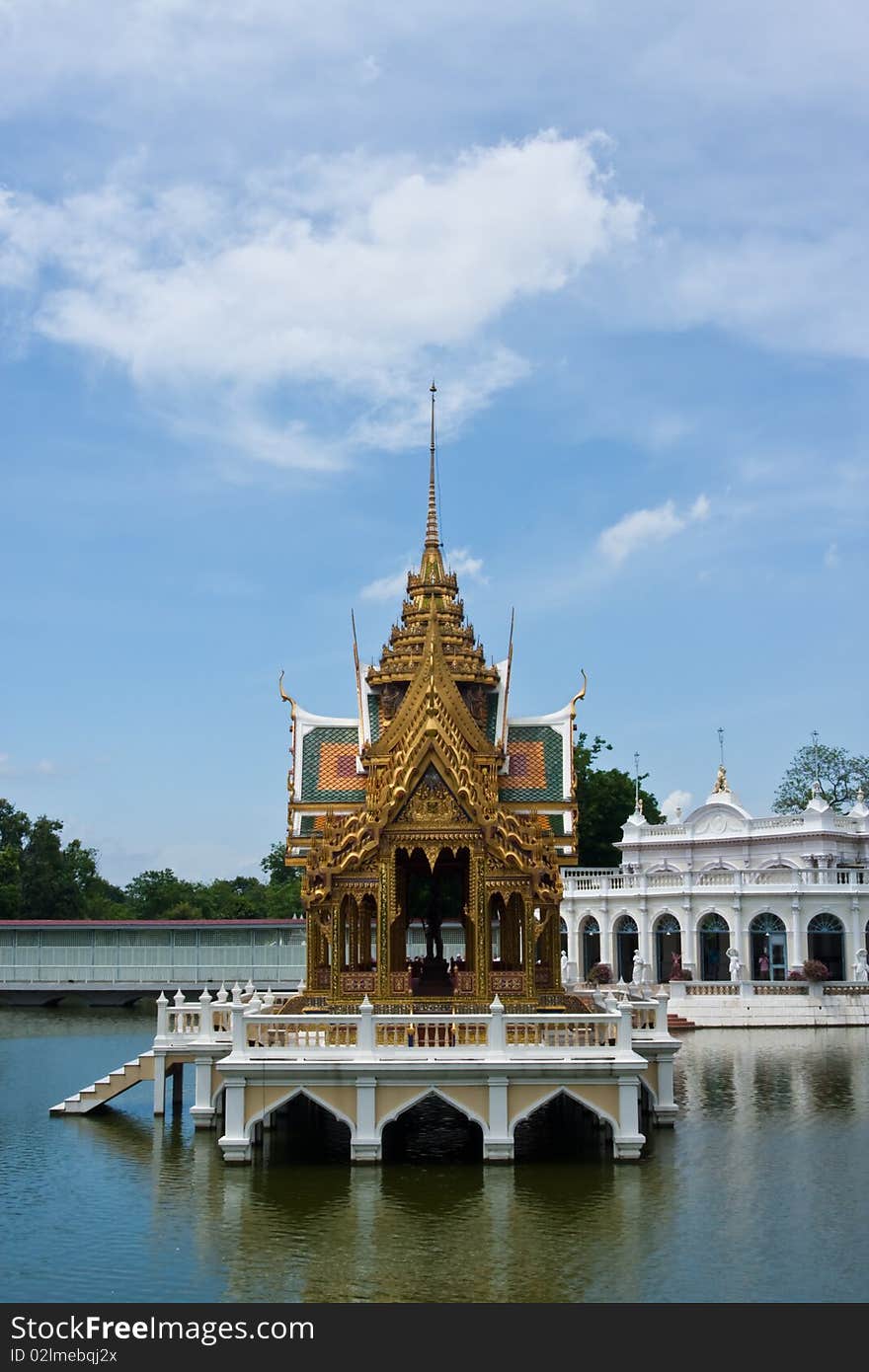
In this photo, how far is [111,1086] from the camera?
66.7ft

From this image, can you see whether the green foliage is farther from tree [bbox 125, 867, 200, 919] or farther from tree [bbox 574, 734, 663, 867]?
tree [bbox 574, 734, 663, 867]

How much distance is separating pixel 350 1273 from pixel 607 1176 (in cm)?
482

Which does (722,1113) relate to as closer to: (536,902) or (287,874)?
(536,902)

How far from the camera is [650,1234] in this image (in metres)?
13.0

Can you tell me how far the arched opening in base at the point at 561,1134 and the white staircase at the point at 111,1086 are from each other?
5.57m

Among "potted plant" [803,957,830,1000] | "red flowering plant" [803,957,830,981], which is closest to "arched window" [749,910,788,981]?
"potted plant" [803,957,830,1000]

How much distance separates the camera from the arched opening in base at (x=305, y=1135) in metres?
17.5

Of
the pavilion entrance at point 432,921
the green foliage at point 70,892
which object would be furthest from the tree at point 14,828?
the pavilion entrance at point 432,921

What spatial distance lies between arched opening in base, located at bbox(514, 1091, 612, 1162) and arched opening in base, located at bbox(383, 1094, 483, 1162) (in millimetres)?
639

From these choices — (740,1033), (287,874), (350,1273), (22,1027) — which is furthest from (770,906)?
(287,874)

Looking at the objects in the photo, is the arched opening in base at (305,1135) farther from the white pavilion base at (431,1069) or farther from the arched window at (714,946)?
the arched window at (714,946)

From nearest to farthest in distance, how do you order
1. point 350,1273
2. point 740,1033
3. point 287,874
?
point 350,1273 < point 740,1033 < point 287,874
